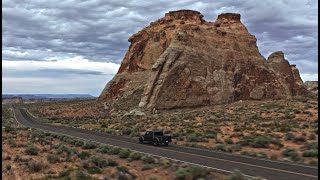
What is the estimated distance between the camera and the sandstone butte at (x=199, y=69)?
66.3 metres

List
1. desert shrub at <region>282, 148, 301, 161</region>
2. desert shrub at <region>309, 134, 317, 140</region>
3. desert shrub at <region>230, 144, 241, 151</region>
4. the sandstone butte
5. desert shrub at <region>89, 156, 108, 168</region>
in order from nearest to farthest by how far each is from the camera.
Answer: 1. desert shrub at <region>89, 156, 108, 168</region>
2. desert shrub at <region>282, 148, 301, 161</region>
3. desert shrub at <region>230, 144, 241, 151</region>
4. desert shrub at <region>309, 134, 317, 140</region>
5. the sandstone butte

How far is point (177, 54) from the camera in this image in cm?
6775

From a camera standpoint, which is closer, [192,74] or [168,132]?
[168,132]

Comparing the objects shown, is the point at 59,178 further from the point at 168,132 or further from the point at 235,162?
the point at 168,132

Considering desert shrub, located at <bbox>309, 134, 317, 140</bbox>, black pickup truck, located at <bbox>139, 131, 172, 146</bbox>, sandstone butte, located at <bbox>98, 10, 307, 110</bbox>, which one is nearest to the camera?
desert shrub, located at <bbox>309, 134, 317, 140</bbox>

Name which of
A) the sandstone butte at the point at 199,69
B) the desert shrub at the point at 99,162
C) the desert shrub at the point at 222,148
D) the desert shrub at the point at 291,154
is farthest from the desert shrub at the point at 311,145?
the sandstone butte at the point at 199,69

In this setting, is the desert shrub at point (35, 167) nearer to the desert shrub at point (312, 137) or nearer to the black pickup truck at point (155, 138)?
the black pickup truck at point (155, 138)

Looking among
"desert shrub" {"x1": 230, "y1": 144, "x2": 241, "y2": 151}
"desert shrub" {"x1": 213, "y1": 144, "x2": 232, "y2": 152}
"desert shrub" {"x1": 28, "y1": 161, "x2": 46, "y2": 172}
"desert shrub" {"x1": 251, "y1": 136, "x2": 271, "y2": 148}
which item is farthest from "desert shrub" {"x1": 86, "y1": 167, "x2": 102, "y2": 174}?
"desert shrub" {"x1": 251, "y1": 136, "x2": 271, "y2": 148}

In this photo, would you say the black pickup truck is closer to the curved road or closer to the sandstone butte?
the curved road

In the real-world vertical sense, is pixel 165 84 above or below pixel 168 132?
above

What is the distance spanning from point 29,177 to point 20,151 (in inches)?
402

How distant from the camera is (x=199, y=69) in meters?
67.9

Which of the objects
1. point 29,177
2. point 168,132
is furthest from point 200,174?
point 168,132

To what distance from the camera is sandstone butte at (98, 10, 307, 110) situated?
218ft
